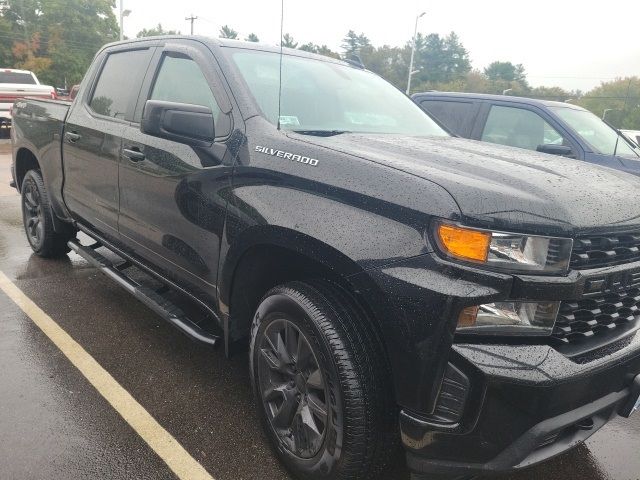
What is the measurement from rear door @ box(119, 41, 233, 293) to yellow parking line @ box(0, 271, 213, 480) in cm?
68

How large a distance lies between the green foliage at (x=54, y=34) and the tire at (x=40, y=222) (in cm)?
4308

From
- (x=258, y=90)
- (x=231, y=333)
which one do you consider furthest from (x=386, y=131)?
(x=231, y=333)

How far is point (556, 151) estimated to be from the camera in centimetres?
524

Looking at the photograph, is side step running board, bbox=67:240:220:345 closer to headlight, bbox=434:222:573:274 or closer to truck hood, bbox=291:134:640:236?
truck hood, bbox=291:134:640:236

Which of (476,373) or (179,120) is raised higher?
(179,120)

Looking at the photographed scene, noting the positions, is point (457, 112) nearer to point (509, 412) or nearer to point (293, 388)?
point (293, 388)

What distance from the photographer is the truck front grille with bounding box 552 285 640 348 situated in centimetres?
178

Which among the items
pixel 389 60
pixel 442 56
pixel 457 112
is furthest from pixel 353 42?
pixel 442 56

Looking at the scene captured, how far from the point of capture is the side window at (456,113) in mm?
6582

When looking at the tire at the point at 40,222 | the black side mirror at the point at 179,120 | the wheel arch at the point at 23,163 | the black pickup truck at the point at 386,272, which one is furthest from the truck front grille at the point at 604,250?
the wheel arch at the point at 23,163

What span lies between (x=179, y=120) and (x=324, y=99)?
88cm

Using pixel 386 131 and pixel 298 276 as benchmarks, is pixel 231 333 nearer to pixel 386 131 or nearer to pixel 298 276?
pixel 298 276

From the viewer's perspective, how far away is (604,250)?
6.00ft

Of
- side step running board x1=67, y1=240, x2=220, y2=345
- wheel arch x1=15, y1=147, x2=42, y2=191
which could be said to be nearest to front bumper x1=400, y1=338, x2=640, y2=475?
side step running board x1=67, y1=240, x2=220, y2=345
